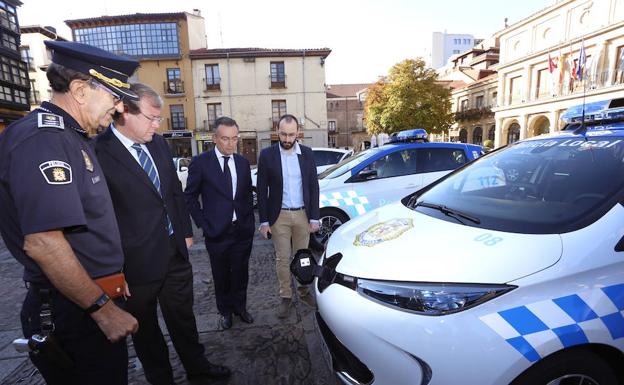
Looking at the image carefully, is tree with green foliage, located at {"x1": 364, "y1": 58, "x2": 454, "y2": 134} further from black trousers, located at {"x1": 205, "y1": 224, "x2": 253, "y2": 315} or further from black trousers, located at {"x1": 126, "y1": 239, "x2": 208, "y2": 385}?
black trousers, located at {"x1": 126, "y1": 239, "x2": 208, "y2": 385}

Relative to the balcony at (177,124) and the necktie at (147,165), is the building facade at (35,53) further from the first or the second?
the necktie at (147,165)

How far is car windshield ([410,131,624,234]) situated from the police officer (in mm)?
1769

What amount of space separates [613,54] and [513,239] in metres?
27.5

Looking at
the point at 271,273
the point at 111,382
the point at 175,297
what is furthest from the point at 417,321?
the point at 271,273

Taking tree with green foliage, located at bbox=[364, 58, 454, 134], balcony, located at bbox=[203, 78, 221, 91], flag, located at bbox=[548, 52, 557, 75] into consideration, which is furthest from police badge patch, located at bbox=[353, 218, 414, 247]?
flag, located at bbox=[548, 52, 557, 75]

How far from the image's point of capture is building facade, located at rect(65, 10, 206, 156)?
78.1 feet

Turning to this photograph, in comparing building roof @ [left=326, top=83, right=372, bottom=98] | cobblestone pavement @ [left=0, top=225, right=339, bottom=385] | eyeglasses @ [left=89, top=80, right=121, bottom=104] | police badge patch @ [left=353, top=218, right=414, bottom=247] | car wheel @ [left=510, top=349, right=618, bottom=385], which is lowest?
cobblestone pavement @ [left=0, top=225, right=339, bottom=385]

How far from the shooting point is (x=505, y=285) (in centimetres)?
135

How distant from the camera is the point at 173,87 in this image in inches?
969

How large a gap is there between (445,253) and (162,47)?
27750 mm

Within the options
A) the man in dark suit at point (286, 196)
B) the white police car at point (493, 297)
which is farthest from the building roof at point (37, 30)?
the white police car at point (493, 297)

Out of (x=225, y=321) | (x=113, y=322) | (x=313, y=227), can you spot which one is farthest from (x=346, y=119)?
(x=113, y=322)

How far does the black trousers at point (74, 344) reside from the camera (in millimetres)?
1273

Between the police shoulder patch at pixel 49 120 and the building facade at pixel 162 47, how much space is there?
82.7ft
